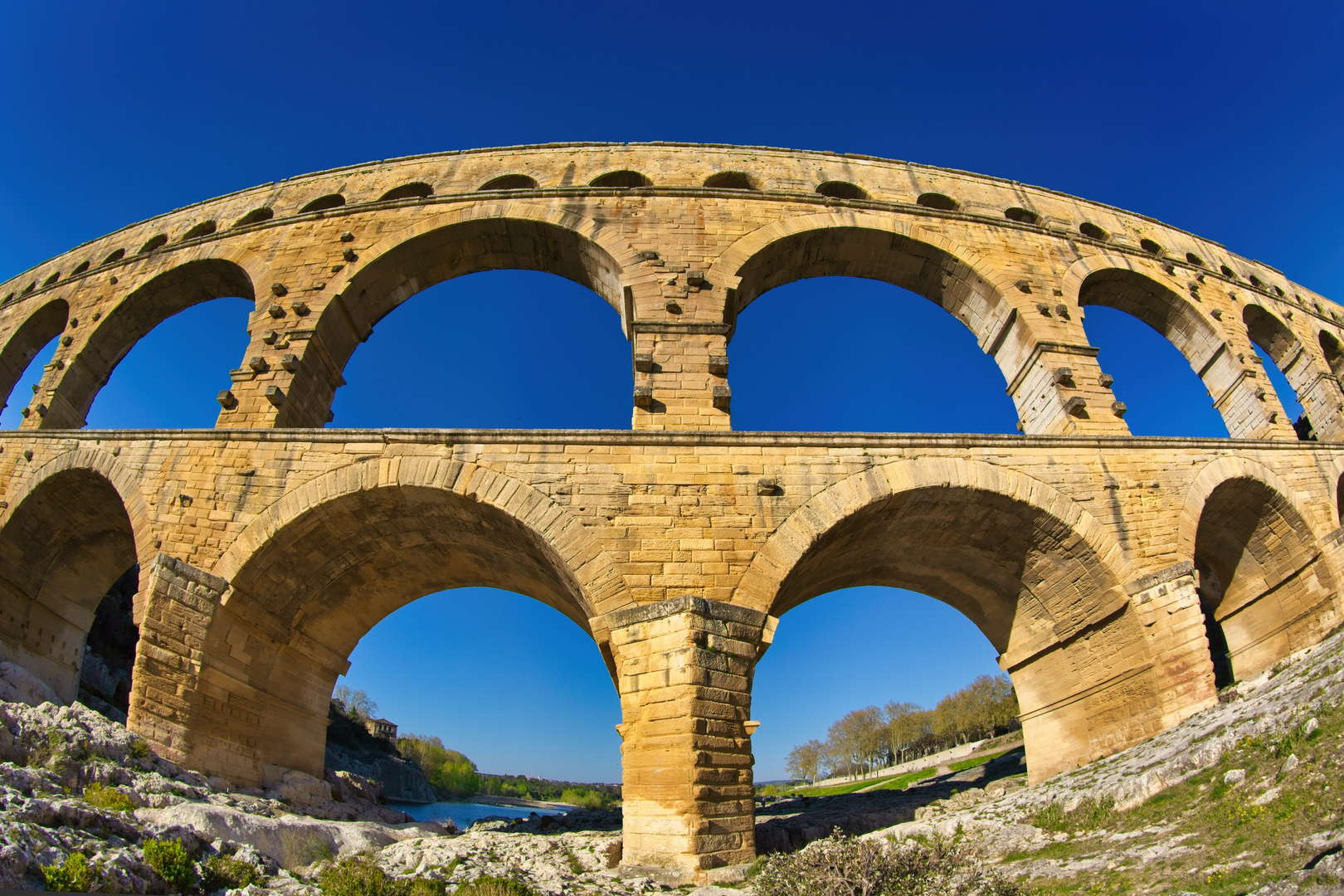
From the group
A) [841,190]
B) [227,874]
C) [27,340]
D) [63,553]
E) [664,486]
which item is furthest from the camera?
[27,340]

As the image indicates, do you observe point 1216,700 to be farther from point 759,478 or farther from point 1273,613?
point 759,478

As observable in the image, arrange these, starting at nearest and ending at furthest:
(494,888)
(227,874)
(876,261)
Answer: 1. (227,874)
2. (494,888)
3. (876,261)

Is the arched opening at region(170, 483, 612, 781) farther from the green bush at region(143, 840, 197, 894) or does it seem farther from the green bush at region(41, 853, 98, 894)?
the green bush at region(41, 853, 98, 894)

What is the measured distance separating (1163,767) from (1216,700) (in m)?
2.38

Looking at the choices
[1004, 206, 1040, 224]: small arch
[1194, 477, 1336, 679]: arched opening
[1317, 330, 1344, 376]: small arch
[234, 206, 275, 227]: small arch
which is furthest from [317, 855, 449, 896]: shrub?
[1317, 330, 1344, 376]: small arch

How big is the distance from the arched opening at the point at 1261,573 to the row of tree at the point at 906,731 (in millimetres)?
28726

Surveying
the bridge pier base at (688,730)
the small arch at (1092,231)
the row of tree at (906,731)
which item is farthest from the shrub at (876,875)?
the row of tree at (906,731)

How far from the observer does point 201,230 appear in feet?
45.8

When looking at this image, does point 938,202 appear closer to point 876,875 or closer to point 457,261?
point 457,261

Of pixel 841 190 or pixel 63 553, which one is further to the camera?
pixel 841 190

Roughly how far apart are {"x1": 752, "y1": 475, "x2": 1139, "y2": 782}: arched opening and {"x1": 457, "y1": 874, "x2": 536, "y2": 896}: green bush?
11.8 feet

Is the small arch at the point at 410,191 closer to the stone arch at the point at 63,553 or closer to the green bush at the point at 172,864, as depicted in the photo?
the stone arch at the point at 63,553

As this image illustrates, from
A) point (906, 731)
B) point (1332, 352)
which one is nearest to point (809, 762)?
point (906, 731)

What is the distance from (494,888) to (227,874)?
1.87m
